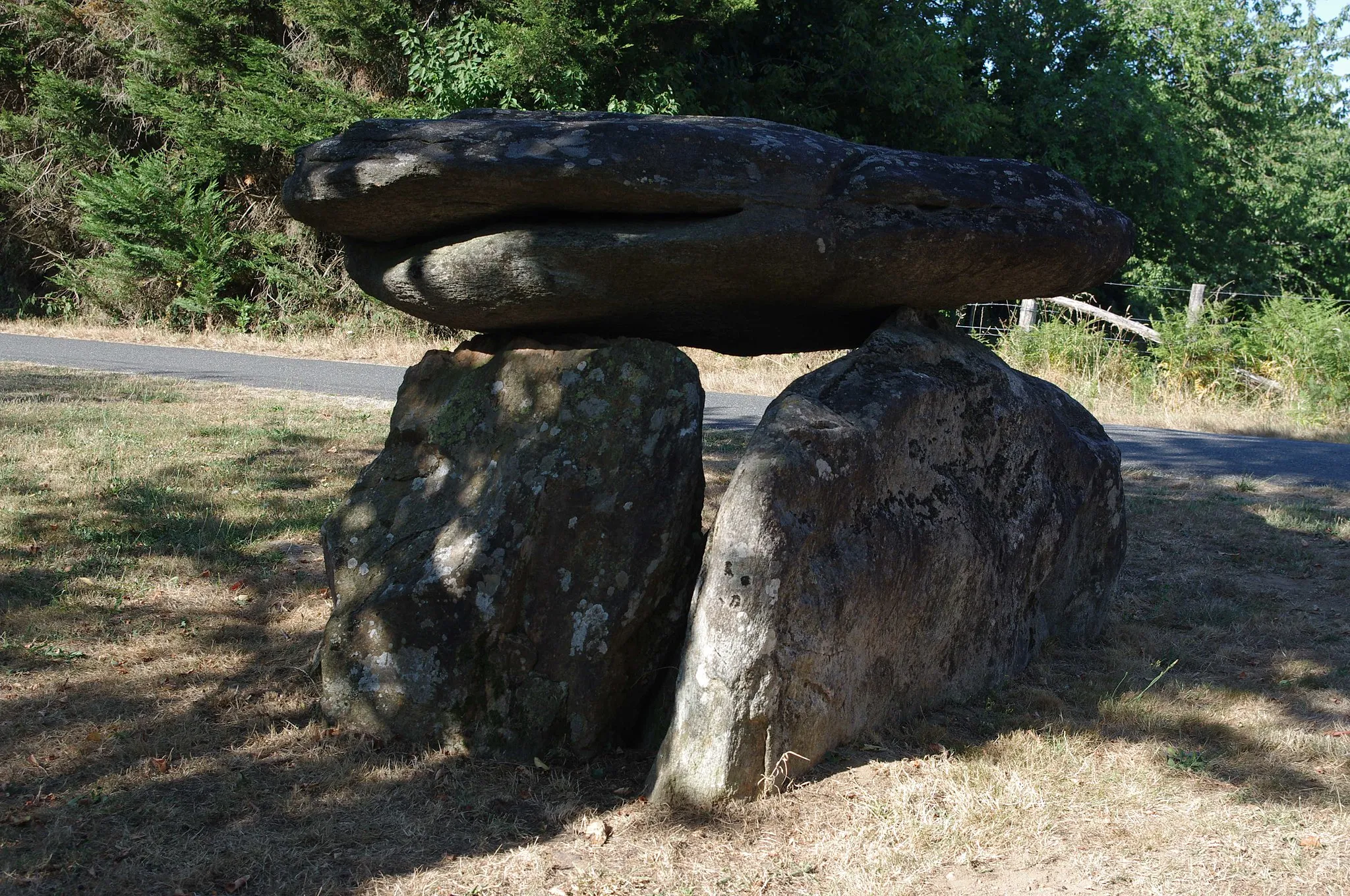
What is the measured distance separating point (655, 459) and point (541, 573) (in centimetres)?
63

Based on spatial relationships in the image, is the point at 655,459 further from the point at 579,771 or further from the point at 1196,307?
the point at 1196,307

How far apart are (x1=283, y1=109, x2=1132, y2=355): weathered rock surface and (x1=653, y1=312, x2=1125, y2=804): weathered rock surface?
0.47 meters

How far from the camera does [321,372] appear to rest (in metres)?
13.0

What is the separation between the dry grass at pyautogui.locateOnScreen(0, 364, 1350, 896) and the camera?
3.39 meters

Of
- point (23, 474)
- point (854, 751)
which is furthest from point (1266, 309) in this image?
point (23, 474)

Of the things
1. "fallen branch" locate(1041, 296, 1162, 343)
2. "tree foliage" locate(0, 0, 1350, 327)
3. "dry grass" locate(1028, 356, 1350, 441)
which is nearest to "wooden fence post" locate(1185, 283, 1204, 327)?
"fallen branch" locate(1041, 296, 1162, 343)

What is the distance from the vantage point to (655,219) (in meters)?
4.42

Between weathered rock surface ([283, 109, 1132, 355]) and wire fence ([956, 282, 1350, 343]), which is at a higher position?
wire fence ([956, 282, 1350, 343])

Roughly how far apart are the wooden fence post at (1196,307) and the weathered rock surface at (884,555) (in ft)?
33.3

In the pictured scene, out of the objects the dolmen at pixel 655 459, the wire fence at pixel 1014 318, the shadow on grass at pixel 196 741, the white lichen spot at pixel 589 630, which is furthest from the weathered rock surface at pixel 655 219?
the wire fence at pixel 1014 318

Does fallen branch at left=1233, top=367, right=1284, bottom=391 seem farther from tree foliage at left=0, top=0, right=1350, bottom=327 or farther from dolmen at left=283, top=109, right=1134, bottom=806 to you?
dolmen at left=283, top=109, right=1134, bottom=806

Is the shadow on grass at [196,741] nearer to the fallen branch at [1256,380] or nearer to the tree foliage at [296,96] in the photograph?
the tree foliage at [296,96]

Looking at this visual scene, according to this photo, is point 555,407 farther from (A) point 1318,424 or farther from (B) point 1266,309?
(B) point 1266,309

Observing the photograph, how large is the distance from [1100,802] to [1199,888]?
1.76 ft
